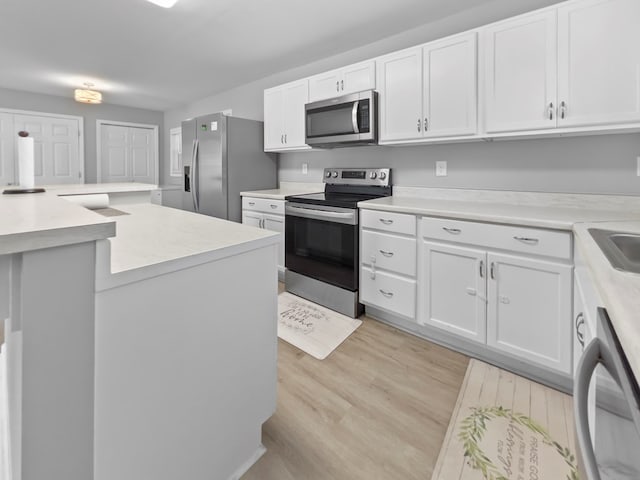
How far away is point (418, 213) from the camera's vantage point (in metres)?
2.18

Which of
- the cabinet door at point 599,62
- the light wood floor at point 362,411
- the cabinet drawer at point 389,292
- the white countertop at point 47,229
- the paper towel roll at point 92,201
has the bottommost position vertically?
the light wood floor at point 362,411

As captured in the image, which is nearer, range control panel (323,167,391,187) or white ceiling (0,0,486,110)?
white ceiling (0,0,486,110)

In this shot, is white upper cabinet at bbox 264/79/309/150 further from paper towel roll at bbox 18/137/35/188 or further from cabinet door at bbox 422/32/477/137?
paper towel roll at bbox 18/137/35/188

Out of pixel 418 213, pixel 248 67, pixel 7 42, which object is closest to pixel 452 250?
pixel 418 213

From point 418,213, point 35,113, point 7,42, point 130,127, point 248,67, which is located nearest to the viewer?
point 418,213

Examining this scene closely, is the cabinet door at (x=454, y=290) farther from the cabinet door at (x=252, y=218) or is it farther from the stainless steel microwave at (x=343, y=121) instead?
the cabinet door at (x=252, y=218)

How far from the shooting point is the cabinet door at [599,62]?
1669 mm

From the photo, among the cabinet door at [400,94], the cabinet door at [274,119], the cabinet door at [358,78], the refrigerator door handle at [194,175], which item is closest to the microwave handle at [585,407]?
the cabinet door at [400,94]

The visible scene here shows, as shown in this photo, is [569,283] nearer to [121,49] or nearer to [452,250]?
[452,250]

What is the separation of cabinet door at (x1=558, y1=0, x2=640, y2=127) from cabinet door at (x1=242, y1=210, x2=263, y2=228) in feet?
8.78

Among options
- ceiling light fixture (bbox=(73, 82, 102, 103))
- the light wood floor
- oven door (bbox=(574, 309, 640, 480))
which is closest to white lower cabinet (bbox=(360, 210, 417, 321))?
the light wood floor

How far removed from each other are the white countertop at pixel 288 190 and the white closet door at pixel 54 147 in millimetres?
3770

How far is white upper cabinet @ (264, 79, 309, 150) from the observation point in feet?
10.9

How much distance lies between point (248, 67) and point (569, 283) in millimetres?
3806
